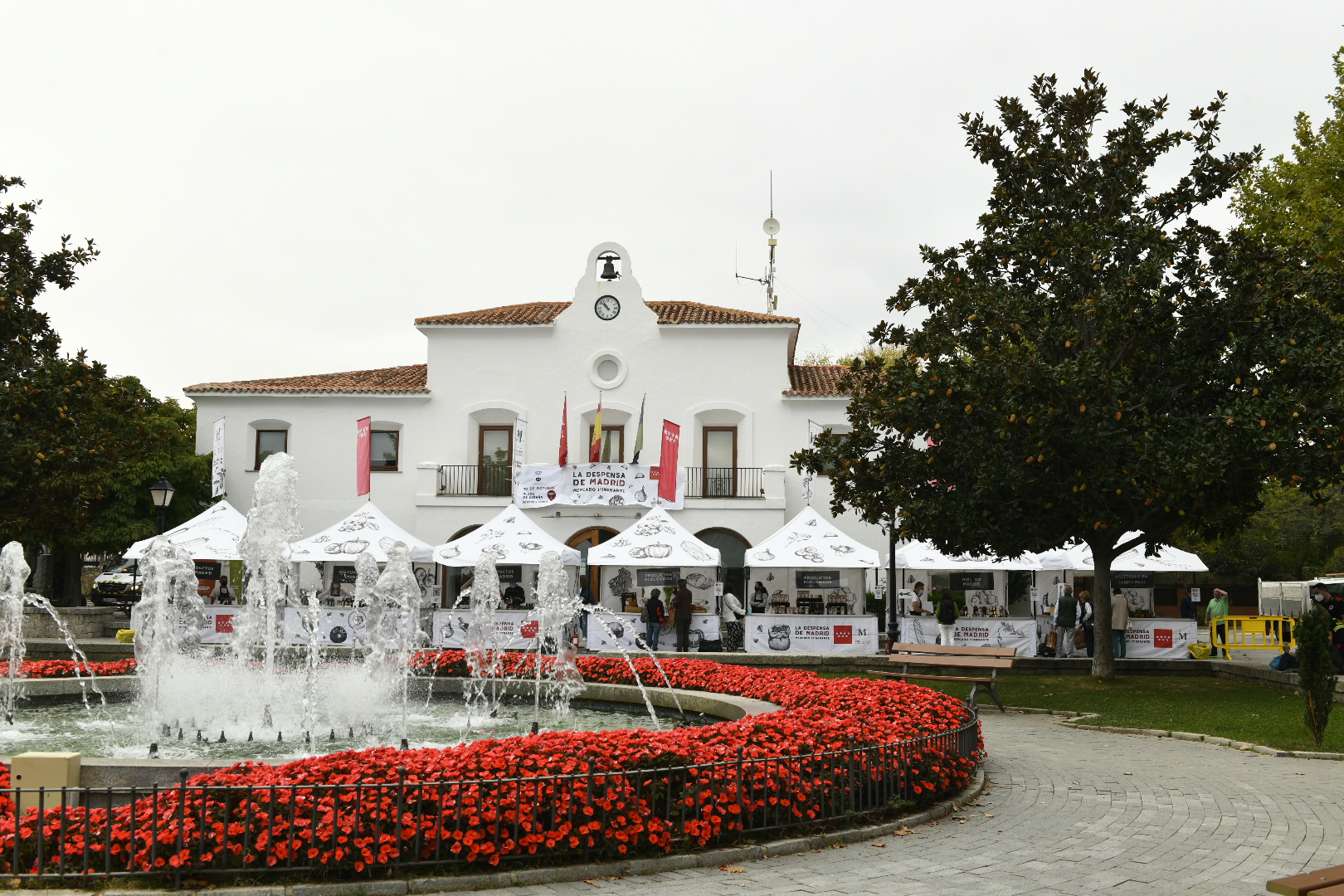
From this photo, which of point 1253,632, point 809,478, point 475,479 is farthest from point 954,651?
point 475,479

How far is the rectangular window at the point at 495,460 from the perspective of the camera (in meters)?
33.1

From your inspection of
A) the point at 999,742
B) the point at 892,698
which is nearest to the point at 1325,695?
the point at 999,742

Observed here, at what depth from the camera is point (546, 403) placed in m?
33.4

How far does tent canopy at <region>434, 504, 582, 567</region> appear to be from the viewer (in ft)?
79.2

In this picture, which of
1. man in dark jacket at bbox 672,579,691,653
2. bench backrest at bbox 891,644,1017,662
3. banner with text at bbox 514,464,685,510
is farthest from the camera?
banner with text at bbox 514,464,685,510

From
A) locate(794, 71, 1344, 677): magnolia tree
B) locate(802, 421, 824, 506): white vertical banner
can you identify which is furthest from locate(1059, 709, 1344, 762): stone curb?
locate(802, 421, 824, 506): white vertical banner

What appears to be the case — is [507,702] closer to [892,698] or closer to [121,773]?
[892,698]

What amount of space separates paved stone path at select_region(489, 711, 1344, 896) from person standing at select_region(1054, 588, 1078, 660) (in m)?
10.9

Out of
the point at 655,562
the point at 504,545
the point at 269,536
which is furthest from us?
the point at 504,545

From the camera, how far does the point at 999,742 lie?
42.7 feet

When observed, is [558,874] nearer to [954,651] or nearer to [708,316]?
[954,651]

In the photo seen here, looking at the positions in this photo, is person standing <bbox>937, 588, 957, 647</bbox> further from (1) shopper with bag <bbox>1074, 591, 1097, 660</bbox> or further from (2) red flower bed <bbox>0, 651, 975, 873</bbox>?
(2) red flower bed <bbox>0, 651, 975, 873</bbox>

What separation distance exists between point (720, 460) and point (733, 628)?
919 centimetres

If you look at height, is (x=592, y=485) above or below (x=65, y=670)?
above
